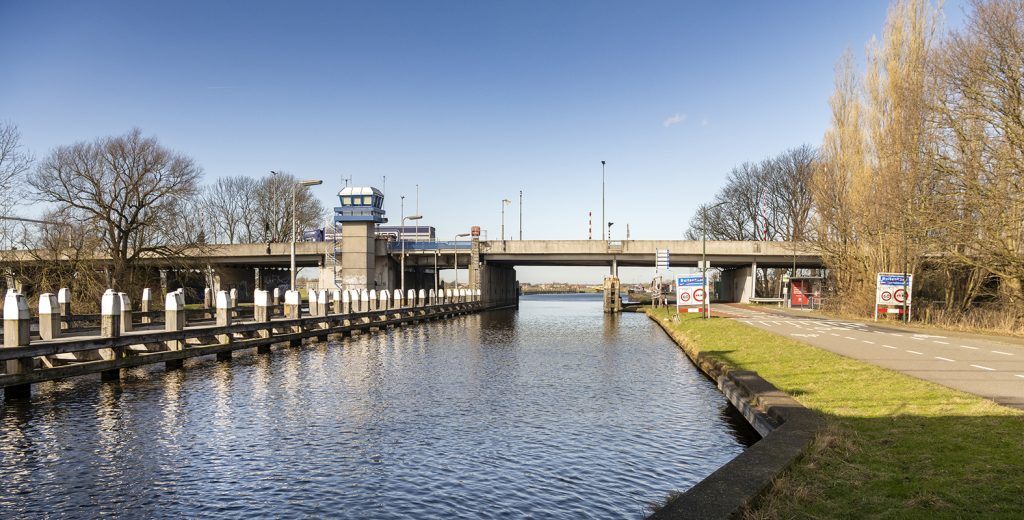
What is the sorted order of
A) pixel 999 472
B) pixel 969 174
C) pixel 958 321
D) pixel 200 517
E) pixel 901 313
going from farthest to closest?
pixel 901 313 < pixel 958 321 < pixel 969 174 < pixel 200 517 < pixel 999 472

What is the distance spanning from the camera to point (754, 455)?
782 centimetres

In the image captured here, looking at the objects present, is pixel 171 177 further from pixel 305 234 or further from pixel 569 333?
pixel 305 234

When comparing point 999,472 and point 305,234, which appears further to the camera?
point 305,234

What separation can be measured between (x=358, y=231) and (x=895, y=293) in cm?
4465

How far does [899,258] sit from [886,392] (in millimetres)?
29609

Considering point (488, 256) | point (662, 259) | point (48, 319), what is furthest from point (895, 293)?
point (488, 256)

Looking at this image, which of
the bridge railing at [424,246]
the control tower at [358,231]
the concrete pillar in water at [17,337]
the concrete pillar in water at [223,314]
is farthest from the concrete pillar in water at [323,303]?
the bridge railing at [424,246]

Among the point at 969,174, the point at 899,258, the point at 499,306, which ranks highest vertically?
the point at 969,174

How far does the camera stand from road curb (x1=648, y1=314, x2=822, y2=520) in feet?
20.1

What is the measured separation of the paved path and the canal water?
4.42 meters

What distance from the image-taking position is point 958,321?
102 ft

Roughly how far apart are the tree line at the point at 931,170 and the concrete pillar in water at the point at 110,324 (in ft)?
96.2

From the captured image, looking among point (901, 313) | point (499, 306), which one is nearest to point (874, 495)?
point (901, 313)

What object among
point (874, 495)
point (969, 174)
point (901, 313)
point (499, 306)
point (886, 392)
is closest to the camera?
point (874, 495)
